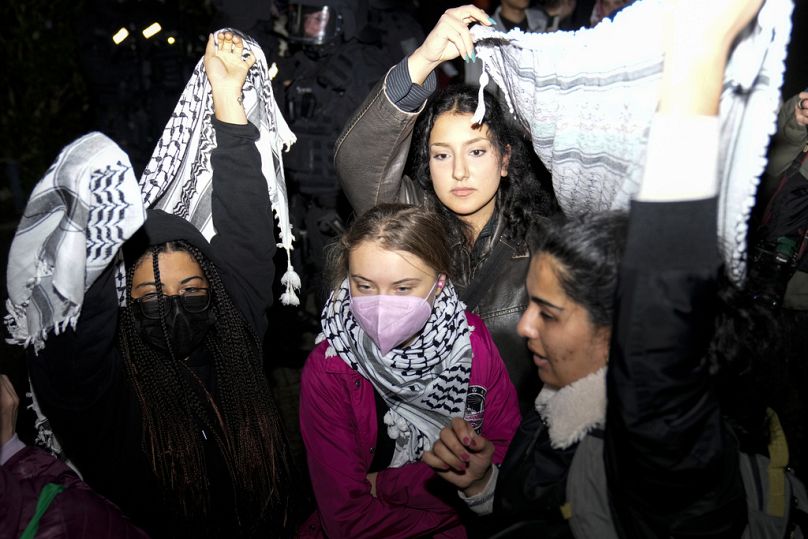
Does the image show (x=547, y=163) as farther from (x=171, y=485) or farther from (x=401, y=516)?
(x=171, y=485)

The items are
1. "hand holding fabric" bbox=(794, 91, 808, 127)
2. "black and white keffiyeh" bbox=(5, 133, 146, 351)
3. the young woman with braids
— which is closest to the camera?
"black and white keffiyeh" bbox=(5, 133, 146, 351)

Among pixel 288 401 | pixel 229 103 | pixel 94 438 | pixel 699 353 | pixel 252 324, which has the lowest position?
pixel 288 401

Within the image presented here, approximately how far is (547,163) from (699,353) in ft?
3.18

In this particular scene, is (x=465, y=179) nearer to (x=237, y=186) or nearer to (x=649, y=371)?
(x=237, y=186)

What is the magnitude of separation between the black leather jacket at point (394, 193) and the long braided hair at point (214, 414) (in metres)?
0.68

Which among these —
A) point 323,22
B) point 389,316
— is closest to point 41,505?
point 389,316

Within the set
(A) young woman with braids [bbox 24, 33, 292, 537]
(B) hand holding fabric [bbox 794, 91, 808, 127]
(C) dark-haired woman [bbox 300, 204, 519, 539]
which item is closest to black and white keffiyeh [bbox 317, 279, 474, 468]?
(C) dark-haired woman [bbox 300, 204, 519, 539]

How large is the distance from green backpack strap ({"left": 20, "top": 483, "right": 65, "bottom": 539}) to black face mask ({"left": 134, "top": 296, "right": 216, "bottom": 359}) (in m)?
0.58

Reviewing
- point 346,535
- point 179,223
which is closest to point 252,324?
point 179,223

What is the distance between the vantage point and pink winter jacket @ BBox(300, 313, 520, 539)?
6.37 ft

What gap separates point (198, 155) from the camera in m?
2.23

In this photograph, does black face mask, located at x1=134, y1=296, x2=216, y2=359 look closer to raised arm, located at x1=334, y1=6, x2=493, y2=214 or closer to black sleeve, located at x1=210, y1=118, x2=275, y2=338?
black sleeve, located at x1=210, y1=118, x2=275, y2=338

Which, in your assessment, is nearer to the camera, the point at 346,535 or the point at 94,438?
the point at 94,438

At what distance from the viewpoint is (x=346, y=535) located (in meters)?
1.92
